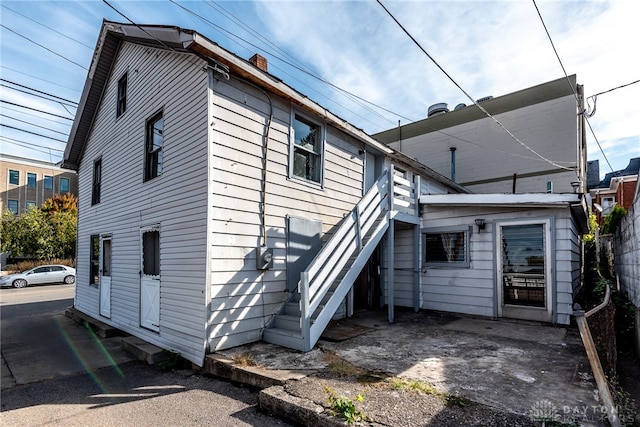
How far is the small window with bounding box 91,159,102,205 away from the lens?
9969 mm

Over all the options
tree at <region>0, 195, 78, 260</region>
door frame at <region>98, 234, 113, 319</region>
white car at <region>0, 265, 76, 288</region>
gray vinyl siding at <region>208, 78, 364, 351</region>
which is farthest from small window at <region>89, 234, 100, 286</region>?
tree at <region>0, 195, 78, 260</region>

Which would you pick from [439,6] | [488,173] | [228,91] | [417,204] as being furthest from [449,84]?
[488,173]

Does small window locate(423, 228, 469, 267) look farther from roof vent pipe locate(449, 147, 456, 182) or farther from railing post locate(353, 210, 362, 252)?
roof vent pipe locate(449, 147, 456, 182)

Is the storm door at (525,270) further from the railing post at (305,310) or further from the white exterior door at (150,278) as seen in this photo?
the white exterior door at (150,278)

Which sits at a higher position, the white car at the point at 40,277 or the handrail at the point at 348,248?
the handrail at the point at 348,248

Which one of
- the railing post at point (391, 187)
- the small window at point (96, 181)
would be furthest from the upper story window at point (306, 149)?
the small window at point (96, 181)

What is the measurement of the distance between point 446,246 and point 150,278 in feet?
22.4

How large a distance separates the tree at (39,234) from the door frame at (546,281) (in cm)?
3044

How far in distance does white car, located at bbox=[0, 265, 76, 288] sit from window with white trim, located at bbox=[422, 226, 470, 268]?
65.1ft

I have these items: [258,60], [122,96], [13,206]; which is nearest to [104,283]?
[122,96]

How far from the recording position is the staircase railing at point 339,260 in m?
5.11

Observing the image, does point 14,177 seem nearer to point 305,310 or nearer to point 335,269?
point 335,269

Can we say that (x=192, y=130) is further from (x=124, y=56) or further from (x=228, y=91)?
(x=124, y=56)

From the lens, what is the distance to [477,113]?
1516cm
